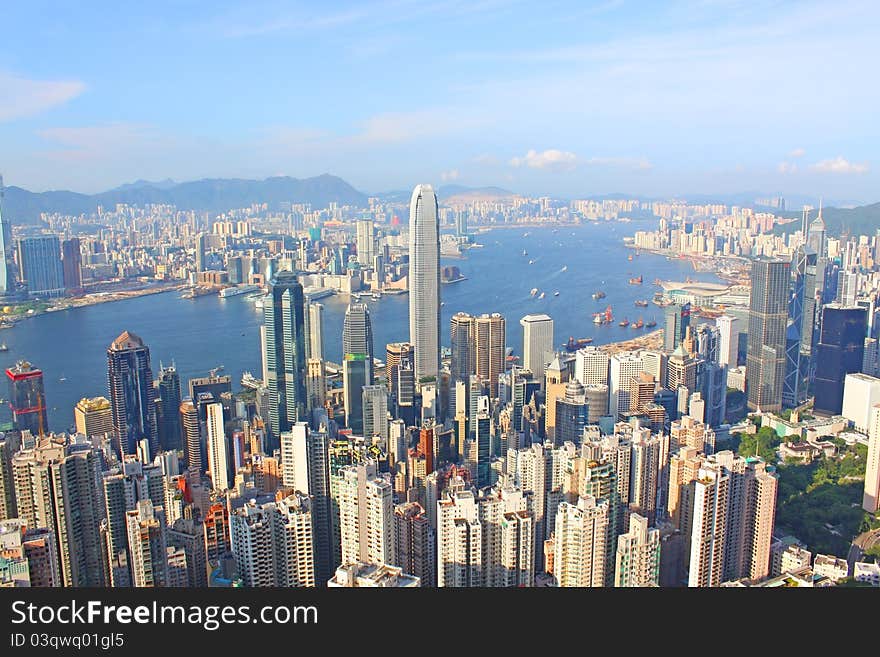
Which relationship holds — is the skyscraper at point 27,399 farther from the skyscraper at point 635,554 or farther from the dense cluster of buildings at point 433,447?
the skyscraper at point 635,554

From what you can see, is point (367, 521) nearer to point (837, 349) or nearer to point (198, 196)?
point (198, 196)

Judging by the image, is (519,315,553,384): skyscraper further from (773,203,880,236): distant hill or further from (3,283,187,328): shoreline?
(3,283,187,328): shoreline

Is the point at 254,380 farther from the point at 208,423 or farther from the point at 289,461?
the point at 289,461

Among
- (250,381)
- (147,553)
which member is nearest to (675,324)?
(250,381)

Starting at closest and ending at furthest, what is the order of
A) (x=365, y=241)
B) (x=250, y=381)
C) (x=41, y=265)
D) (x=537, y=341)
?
(x=41, y=265) < (x=250, y=381) < (x=537, y=341) < (x=365, y=241)

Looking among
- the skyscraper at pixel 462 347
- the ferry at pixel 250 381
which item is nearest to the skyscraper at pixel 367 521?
the ferry at pixel 250 381

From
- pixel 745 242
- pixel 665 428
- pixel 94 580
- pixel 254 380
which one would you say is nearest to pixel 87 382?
pixel 254 380
